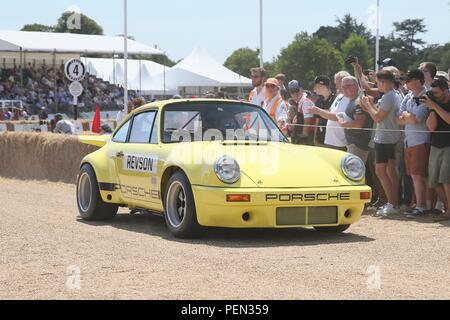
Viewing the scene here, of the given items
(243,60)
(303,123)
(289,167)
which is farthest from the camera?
(243,60)

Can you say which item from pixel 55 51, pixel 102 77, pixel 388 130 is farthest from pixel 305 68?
pixel 388 130

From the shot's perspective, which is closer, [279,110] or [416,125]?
[416,125]

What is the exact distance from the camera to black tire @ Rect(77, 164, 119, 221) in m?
9.95

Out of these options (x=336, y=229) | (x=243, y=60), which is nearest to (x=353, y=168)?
(x=336, y=229)

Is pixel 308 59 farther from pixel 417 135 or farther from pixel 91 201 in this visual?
pixel 91 201

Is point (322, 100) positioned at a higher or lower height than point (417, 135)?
higher

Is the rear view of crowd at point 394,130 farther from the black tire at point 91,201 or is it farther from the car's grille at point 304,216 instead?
the black tire at point 91,201

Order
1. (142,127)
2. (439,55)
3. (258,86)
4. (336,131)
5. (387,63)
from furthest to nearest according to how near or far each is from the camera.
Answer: (439,55)
(258,86)
(387,63)
(336,131)
(142,127)

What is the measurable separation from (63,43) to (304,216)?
112 ft

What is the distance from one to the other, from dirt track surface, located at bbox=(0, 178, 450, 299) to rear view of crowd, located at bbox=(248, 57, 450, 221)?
567 mm

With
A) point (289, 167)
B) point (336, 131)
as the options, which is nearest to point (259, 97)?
point (336, 131)

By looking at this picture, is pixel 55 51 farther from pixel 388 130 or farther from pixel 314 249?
pixel 314 249

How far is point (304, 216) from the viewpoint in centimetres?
809

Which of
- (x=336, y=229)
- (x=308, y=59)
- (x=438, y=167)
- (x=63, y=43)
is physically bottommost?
(x=336, y=229)
